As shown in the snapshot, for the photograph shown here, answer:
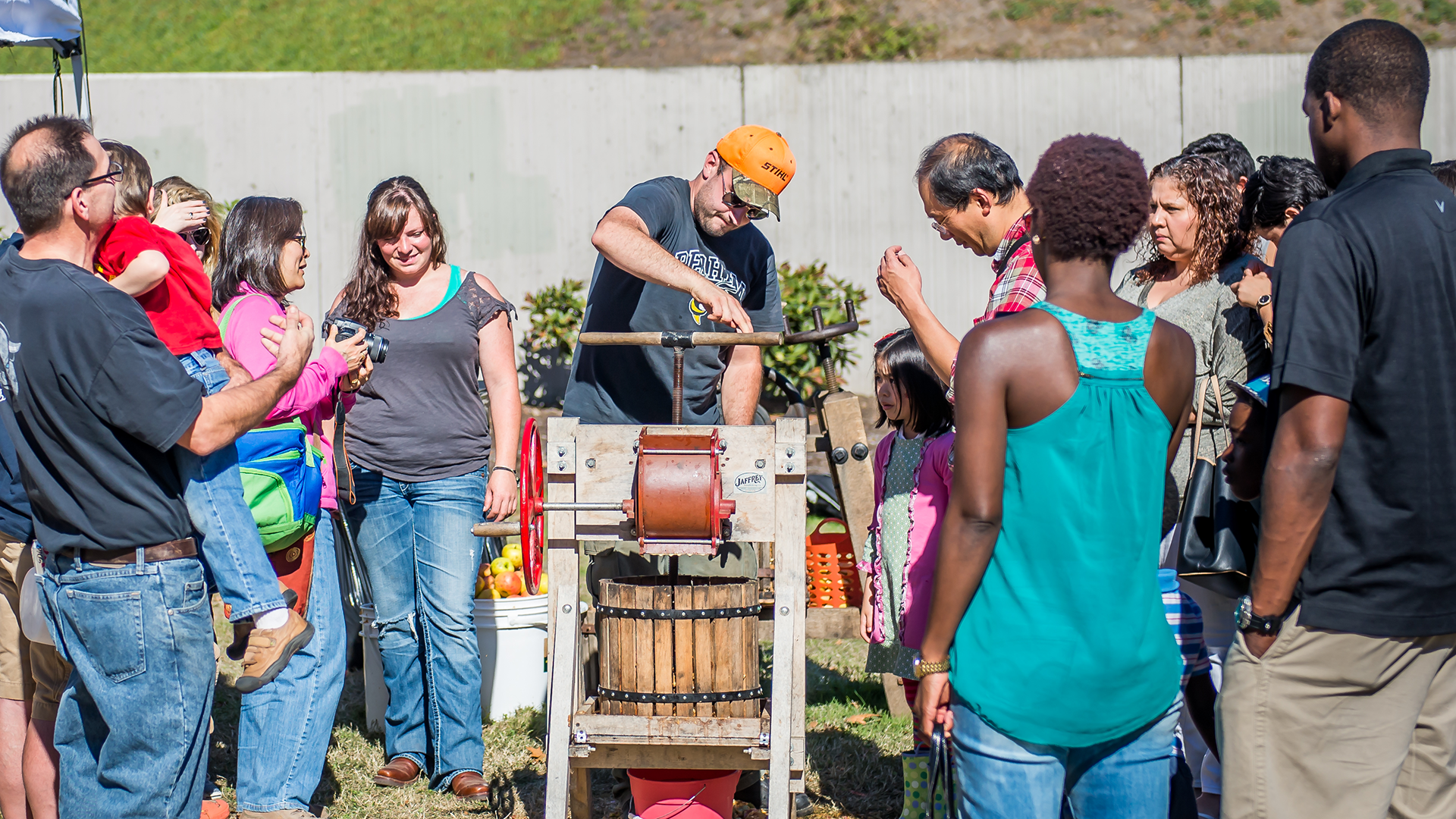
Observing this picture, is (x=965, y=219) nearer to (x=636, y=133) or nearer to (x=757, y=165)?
(x=757, y=165)

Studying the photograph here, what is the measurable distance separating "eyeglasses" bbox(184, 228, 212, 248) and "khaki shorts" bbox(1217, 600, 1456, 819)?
11.4 feet

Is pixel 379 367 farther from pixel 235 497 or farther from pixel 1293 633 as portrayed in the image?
pixel 1293 633

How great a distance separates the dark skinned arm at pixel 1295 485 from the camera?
219cm

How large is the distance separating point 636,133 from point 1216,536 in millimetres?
8495

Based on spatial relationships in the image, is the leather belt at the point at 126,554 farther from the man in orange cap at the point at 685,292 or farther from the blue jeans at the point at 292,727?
the man in orange cap at the point at 685,292

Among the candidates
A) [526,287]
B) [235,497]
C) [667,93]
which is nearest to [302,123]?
[526,287]

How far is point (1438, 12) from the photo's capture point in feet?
55.4

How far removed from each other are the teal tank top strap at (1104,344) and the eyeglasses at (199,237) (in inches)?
118

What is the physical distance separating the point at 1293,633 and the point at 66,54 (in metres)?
5.90

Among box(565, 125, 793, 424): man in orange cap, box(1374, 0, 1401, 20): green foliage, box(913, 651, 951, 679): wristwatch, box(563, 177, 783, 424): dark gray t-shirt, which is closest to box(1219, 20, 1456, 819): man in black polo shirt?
box(913, 651, 951, 679): wristwatch

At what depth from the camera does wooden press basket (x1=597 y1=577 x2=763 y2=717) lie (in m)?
3.14

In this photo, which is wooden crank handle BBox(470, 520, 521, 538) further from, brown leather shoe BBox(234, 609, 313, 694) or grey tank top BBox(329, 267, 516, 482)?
grey tank top BBox(329, 267, 516, 482)

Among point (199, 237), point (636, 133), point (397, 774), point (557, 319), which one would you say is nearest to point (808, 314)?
point (557, 319)

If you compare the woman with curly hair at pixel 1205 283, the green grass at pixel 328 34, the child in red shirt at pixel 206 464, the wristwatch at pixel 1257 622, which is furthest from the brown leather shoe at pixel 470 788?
the green grass at pixel 328 34
